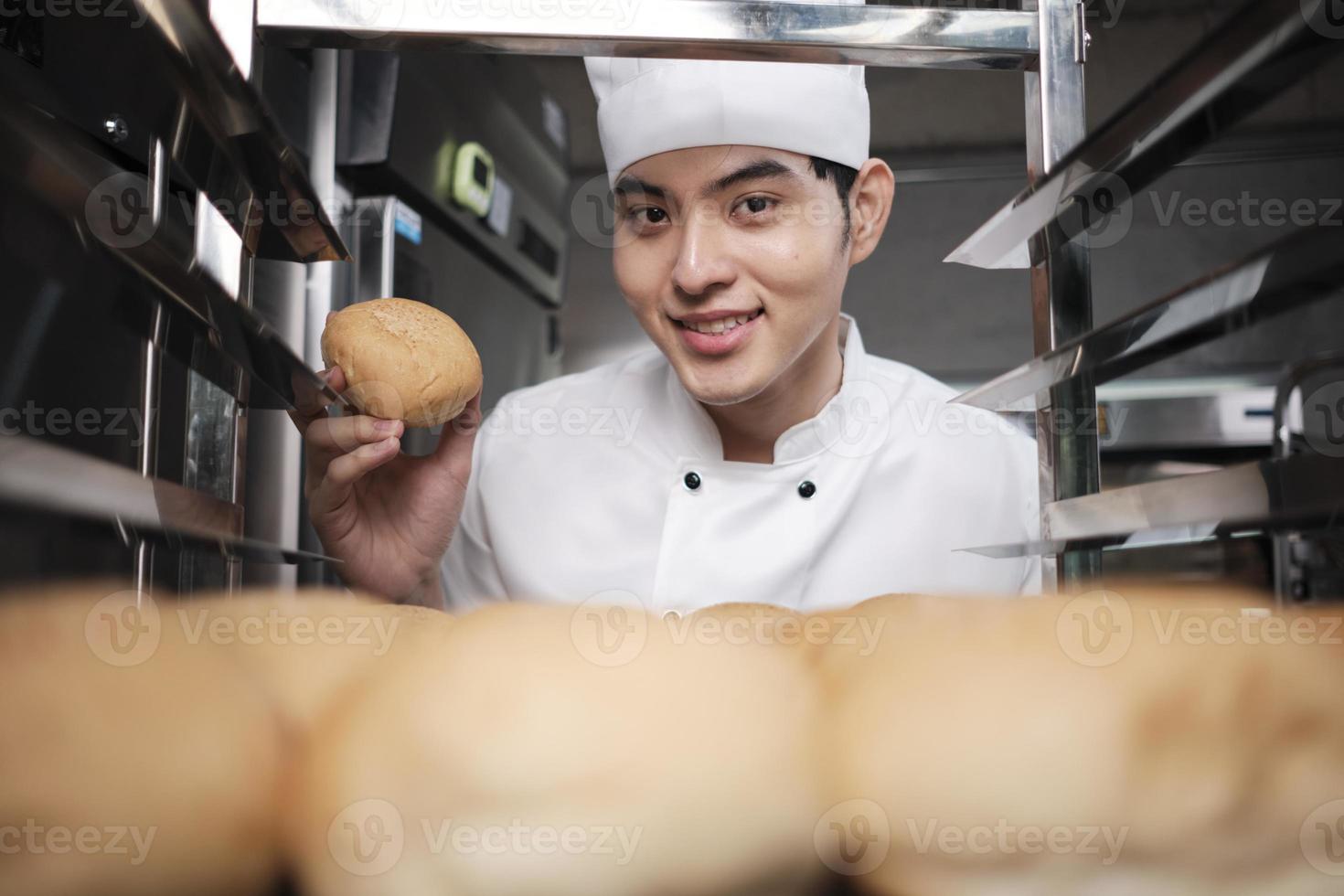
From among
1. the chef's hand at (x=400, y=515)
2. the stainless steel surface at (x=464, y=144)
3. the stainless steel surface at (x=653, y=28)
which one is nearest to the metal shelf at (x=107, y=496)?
the stainless steel surface at (x=653, y=28)

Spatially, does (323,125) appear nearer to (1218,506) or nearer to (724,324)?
(724,324)

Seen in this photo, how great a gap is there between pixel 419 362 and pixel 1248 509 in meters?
0.60

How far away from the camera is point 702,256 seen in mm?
1170

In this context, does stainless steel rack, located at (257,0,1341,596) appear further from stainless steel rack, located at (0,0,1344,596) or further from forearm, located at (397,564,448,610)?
forearm, located at (397,564,448,610)

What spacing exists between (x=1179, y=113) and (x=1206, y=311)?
77mm

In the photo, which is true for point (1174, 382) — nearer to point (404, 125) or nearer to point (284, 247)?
point (404, 125)

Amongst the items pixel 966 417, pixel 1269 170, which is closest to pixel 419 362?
pixel 966 417

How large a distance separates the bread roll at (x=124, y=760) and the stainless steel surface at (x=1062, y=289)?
43 cm

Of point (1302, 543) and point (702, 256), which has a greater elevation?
point (702, 256)

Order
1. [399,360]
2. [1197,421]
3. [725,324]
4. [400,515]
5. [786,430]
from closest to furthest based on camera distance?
1. [399,360]
2. [400,515]
3. [725,324]
4. [786,430]
5. [1197,421]

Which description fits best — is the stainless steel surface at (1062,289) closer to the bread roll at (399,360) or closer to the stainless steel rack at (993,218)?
the stainless steel rack at (993,218)

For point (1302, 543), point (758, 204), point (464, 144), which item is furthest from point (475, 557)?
point (1302, 543)

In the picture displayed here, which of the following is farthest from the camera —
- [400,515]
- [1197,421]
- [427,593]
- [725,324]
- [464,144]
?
[1197,421]

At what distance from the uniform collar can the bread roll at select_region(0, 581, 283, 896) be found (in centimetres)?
104
